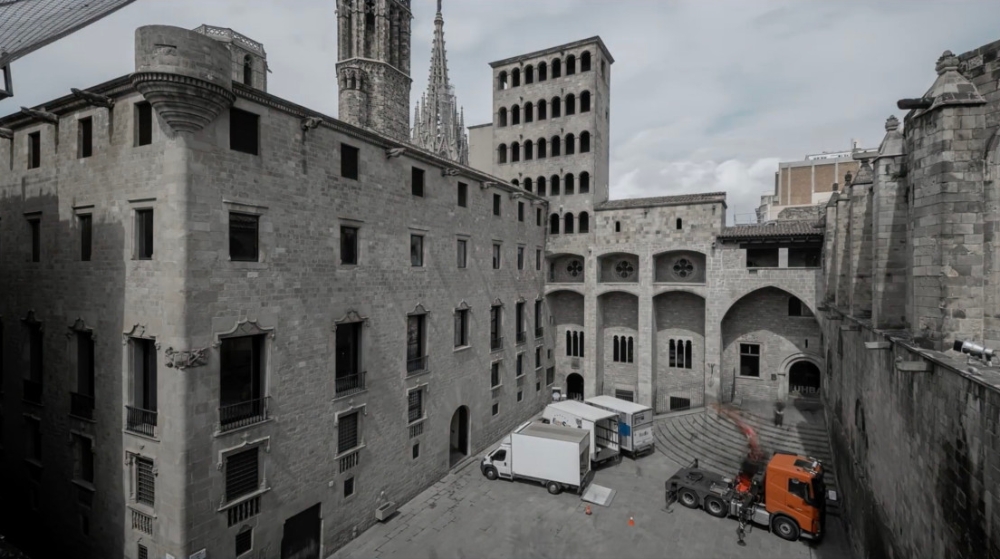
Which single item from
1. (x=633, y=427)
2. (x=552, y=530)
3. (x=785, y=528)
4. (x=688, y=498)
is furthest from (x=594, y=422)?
(x=785, y=528)

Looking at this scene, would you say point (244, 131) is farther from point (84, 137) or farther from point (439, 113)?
point (439, 113)

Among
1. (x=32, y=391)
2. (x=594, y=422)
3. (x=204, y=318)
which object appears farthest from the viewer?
(x=594, y=422)

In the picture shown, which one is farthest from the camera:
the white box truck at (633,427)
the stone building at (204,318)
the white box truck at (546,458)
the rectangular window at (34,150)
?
the white box truck at (633,427)

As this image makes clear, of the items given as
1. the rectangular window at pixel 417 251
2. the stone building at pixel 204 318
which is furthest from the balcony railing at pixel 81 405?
the rectangular window at pixel 417 251

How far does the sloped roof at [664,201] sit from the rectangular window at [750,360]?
925cm

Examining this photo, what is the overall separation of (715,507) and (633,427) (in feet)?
19.5

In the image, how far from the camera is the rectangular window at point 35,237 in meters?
16.2

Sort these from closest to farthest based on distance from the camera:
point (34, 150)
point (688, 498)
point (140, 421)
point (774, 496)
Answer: point (140, 421) → point (34, 150) → point (774, 496) → point (688, 498)

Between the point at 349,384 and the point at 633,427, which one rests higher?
the point at 349,384

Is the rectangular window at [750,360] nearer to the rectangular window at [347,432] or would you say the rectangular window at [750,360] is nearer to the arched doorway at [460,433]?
the arched doorway at [460,433]

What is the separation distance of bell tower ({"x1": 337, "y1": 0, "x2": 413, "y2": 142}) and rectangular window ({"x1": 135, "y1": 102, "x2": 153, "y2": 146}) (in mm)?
19728

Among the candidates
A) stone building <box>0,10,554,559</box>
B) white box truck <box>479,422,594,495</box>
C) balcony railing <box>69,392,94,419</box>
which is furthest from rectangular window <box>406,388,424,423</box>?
balcony railing <box>69,392,94,419</box>

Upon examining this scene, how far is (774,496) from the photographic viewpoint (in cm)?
1766

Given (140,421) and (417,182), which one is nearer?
(140,421)
